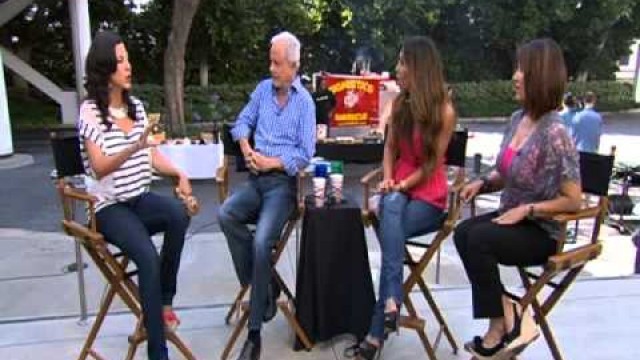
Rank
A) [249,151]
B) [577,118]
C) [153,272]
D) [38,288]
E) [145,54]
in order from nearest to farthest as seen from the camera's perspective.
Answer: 1. [153,272]
2. [249,151]
3. [38,288]
4. [577,118]
5. [145,54]

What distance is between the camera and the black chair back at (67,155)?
8.66 ft

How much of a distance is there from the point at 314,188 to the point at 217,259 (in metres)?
1.95

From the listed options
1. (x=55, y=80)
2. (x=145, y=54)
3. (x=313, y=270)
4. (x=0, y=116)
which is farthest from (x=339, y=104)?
(x=55, y=80)

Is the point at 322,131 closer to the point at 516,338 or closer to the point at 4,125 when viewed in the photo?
the point at 516,338

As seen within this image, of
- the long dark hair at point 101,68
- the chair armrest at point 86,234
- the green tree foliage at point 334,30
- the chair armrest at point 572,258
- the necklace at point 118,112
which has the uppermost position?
the green tree foliage at point 334,30

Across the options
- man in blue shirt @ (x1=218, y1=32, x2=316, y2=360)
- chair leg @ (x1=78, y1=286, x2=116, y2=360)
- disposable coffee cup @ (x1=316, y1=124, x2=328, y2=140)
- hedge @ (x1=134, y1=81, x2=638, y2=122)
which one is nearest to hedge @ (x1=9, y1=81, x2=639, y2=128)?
hedge @ (x1=134, y1=81, x2=638, y2=122)

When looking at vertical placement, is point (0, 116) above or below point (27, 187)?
above

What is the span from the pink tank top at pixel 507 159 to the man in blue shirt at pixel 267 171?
90 centimetres

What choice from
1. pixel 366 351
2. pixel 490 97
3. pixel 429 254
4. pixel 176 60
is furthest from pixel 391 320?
pixel 490 97

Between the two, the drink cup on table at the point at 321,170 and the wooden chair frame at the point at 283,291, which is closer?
the wooden chair frame at the point at 283,291

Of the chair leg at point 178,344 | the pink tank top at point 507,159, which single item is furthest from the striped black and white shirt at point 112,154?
the pink tank top at point 507,159

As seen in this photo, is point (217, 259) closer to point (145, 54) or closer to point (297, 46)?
point (297, 46)

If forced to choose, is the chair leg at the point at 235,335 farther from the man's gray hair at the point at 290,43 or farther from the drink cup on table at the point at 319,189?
the man's gray hair at the point at 290,43

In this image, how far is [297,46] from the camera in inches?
111
